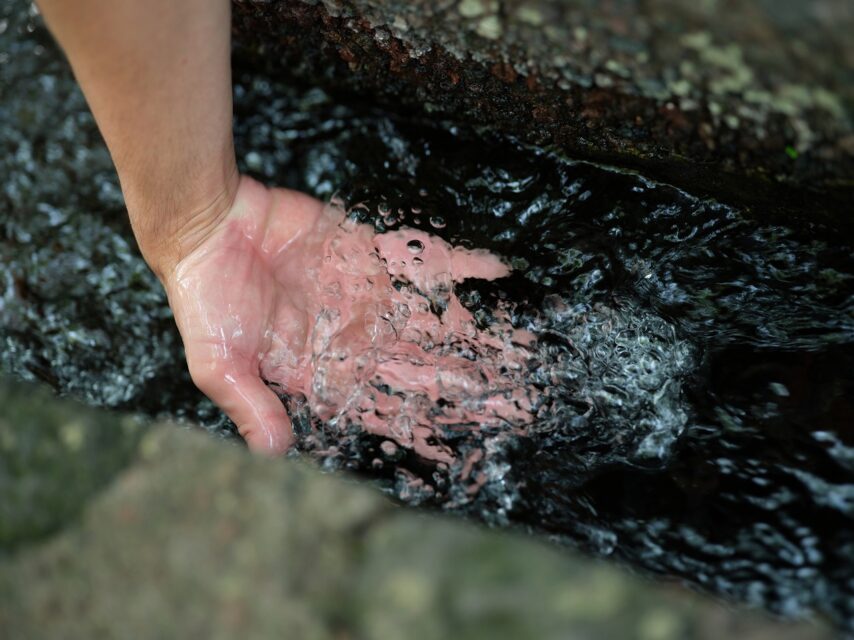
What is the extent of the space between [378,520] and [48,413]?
46 centimetres

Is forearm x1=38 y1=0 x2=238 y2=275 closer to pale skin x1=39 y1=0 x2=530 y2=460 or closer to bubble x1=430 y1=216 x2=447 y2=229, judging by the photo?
pale skin x1=39 y1=0 x2=530 y2=460

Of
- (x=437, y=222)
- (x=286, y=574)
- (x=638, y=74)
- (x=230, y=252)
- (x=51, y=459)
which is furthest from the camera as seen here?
(x=437, y=222)

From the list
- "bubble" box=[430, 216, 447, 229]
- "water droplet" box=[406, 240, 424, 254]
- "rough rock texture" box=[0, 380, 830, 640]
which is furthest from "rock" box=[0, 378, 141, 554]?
"bubble" box=[430, 216, 447, 229]

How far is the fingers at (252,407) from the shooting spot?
154cm

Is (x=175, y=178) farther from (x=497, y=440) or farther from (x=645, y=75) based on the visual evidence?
(x=645, y=75)

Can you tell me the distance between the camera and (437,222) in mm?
1852

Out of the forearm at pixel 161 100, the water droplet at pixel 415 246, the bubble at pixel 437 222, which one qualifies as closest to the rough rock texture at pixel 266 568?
the forearm at pixel 161 100

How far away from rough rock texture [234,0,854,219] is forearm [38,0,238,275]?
40cm

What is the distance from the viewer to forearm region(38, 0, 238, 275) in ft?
4.30

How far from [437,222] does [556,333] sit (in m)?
0.41

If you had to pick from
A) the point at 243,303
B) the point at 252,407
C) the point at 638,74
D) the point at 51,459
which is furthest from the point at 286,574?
the point at 638,74

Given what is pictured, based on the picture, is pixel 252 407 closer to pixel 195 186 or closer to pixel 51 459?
pixel 195 186

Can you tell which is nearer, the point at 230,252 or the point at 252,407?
the point at 252,407

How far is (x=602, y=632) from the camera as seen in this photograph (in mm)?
795
